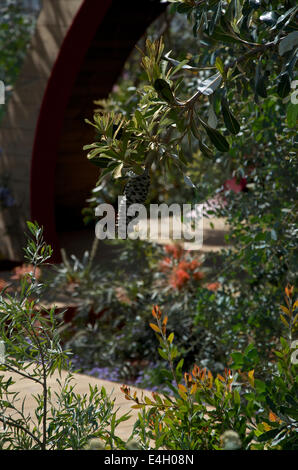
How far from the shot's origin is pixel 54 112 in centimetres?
630

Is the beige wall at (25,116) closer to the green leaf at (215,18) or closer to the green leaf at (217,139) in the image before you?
the green leaf at (215,18)

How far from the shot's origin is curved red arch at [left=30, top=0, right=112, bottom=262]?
5934 mm

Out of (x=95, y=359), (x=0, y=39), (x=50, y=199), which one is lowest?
(x=95, y=359)

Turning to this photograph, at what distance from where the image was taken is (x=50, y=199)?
21.2 ft

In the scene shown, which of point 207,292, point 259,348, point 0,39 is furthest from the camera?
point 0,39

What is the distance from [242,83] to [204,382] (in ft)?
2.86

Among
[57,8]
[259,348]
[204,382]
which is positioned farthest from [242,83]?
[57,8]

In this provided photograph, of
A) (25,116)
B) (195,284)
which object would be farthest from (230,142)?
(25,116)

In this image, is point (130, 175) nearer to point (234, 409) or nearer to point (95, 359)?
point (234, 409)

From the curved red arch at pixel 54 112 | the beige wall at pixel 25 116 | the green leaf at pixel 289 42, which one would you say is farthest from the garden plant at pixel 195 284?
the beige wall at pixel 25 116

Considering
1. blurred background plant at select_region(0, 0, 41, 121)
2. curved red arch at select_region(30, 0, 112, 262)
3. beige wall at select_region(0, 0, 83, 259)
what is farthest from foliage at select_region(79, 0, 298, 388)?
blurred background plant at select_region(0, 0, 41, 121)

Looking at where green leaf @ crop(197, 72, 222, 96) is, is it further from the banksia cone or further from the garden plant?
the banksia cone
